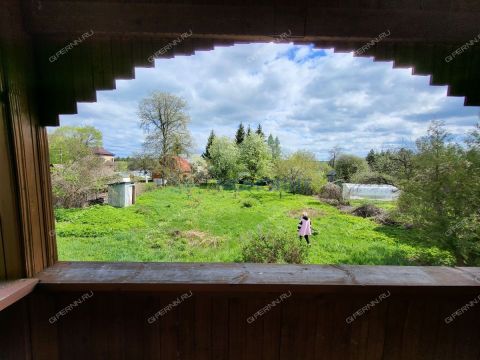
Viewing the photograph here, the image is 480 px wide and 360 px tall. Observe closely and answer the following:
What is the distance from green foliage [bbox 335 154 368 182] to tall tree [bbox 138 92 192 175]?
1014 cm

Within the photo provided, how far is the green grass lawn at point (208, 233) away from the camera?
6078mm

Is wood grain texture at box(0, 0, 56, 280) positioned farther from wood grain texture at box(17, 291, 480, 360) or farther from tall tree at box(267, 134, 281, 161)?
tall tree at box(267, 134, 281, 161)

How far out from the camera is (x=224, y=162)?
1558 centimetres

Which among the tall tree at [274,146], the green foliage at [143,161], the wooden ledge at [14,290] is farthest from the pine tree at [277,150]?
the wooden ledge at [14,290]

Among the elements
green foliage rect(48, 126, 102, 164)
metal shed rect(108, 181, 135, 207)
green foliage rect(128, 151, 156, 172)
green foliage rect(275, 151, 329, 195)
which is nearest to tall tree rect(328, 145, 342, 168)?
green foliage rect(275, 151, 329, 195)

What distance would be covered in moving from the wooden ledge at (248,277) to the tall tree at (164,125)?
1181 cm

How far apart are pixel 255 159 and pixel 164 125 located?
737cm

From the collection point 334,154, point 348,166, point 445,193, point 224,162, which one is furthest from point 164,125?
point 445,193

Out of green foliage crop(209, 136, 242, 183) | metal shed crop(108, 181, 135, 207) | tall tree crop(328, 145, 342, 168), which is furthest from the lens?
green foliage crop(209, 136, 242, 183)

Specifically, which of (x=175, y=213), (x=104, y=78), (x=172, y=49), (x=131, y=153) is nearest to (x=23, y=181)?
(x=104, y=78)

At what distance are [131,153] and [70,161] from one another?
15.8 ft

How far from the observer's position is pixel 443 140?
577 centimetres

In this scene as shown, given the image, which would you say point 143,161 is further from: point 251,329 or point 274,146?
point 251,329

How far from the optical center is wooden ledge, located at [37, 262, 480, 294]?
989 mm
